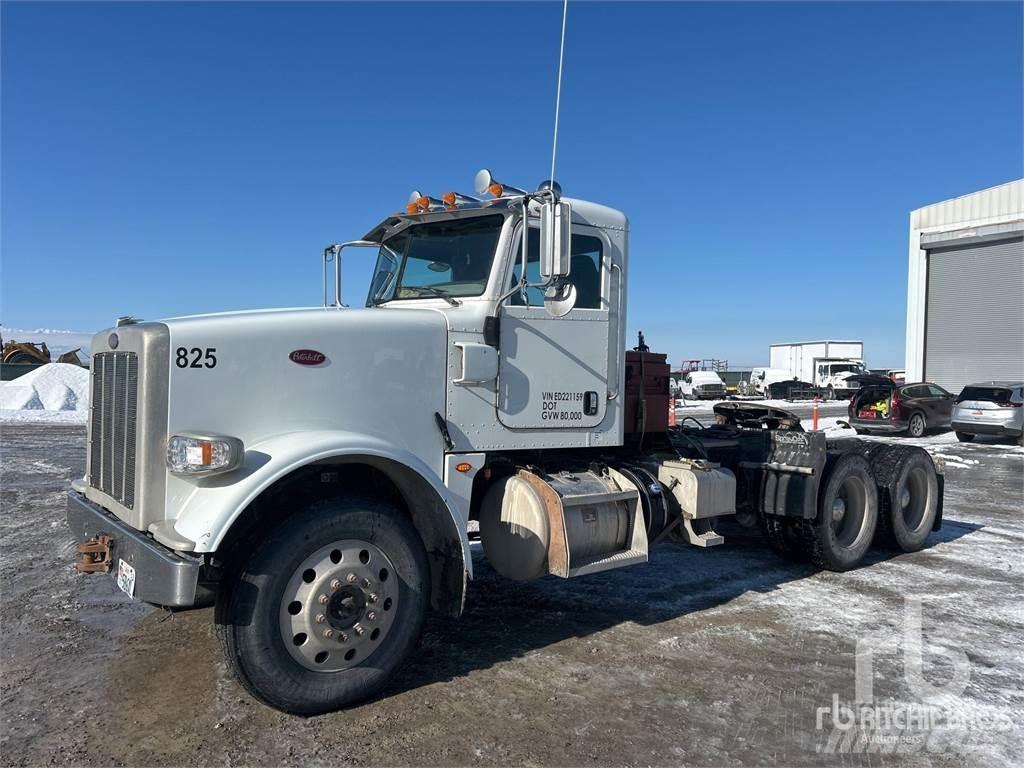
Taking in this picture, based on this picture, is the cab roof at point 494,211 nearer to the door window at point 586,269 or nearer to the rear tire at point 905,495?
the door window at point 586,269

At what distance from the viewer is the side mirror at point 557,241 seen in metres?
4.40

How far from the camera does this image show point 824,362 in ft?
143

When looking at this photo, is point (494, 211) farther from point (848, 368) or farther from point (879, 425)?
point (848, 368)

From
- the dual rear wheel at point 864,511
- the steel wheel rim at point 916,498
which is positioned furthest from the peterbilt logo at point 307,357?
the steel wheel rim at point 916,498

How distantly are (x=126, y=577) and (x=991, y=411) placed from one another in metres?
20.6

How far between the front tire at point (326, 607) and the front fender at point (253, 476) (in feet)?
0.99

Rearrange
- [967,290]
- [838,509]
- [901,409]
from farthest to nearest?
[967,290] → [901,409] → [838,509]

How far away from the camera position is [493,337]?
183 inches

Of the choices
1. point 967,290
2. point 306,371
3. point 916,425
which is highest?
point 967,290

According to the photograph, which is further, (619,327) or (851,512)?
(851,512)

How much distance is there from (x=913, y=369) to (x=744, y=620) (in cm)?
2652

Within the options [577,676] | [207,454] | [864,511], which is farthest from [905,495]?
[207,454]

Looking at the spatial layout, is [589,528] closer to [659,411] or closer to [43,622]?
[659,411]

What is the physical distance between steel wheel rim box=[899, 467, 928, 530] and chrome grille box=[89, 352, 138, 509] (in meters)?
7.29
